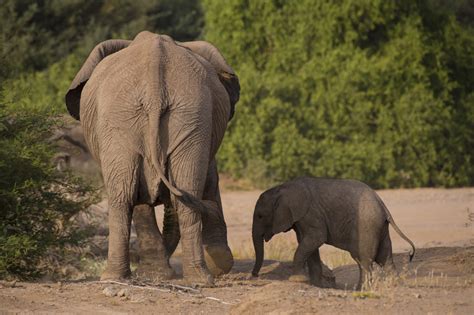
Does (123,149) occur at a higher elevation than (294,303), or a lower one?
higher

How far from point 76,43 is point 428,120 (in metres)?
8.97

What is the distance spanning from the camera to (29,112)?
12469 mm

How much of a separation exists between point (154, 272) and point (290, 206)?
4.57ft

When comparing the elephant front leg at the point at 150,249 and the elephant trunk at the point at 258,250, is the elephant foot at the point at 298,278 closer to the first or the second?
the elephant trunk at the point at 258,250

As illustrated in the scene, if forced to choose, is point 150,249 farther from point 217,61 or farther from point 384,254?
point 384,254

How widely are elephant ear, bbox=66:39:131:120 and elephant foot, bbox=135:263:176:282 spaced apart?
172cm

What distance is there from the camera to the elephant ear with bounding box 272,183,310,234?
10.9 meters

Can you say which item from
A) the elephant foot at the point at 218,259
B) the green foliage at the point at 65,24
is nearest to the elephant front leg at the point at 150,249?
the elephant foot at the point at 218,259

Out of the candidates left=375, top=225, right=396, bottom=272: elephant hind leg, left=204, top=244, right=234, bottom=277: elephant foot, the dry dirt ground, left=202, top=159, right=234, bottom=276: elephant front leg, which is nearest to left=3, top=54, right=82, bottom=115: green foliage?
the dry dirt ground

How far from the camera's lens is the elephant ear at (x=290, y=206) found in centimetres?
1091

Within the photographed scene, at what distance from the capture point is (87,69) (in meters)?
10.9

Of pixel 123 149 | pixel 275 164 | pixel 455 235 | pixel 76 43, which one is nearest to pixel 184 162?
pixel 123 149

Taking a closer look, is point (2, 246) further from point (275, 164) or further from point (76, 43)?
point (76, 43)

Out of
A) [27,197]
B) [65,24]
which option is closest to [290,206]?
[27,197]
